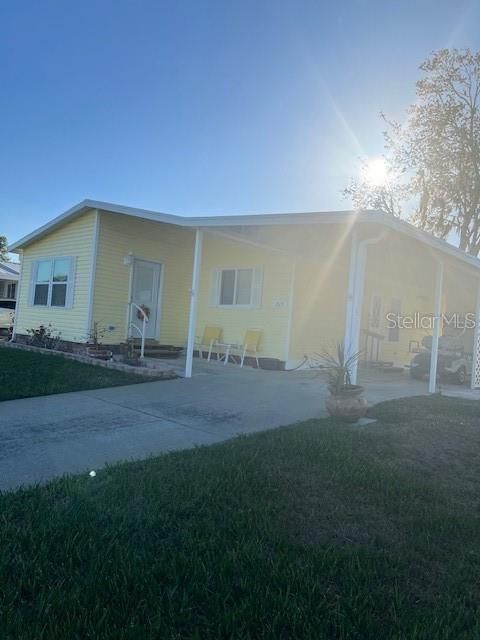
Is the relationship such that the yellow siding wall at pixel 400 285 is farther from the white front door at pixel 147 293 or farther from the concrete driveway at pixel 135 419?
the white front door at pixel 147 293

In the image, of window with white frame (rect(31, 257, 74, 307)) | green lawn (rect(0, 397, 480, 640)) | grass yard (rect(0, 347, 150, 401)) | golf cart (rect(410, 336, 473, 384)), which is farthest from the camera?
window with white frame (rect(31, 257, 74, 307))

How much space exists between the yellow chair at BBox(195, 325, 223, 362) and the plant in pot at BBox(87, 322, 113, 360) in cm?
257

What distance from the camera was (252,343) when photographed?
40.7ft

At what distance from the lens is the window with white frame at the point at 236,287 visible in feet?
41.5

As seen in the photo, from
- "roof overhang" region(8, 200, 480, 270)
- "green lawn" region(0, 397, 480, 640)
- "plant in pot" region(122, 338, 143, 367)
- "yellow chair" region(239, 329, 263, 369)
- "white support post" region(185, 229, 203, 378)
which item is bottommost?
"green lawn" region(0, 397, 480, 640)

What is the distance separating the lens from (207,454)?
479cm

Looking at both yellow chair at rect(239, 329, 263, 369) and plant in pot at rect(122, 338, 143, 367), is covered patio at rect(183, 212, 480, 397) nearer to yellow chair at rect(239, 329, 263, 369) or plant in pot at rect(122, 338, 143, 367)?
yellow chair at rect(239, 329, 263, 369)

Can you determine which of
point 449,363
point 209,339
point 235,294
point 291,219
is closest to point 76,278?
point 209,339

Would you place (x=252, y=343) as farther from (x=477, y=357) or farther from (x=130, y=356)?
(x=477, y=357)

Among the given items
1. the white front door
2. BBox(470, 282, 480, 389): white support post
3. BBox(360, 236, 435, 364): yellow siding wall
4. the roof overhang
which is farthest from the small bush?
BBox(470, 282, 480, 389): white support post

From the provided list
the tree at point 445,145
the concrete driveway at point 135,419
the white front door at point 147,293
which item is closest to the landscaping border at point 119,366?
the concrete driveway at point 135,419

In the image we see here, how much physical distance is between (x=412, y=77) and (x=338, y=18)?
467 inches
